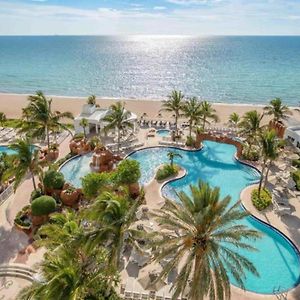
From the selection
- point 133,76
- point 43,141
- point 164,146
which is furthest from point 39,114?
point 133,76

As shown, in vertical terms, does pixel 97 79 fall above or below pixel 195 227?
below

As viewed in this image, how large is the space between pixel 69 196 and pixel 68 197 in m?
0.11

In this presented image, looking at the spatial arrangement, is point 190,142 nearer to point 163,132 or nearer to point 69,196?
point 163,132

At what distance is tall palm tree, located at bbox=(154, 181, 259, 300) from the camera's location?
12055mm

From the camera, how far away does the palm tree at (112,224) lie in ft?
44.7

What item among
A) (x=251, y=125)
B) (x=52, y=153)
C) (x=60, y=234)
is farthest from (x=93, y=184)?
(x=251, y=125)

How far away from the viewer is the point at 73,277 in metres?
12.1

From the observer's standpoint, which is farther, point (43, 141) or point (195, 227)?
point (43, 141)

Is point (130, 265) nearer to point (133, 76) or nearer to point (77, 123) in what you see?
point (77, 123)

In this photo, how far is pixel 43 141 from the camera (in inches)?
1522

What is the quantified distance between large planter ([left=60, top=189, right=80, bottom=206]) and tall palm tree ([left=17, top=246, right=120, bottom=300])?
10840mm

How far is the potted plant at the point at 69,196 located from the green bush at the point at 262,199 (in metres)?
14.3

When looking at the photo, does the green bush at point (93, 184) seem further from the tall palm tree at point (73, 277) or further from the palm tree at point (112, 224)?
the tall palm tree at point (73, 277)

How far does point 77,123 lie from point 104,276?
2773cm
